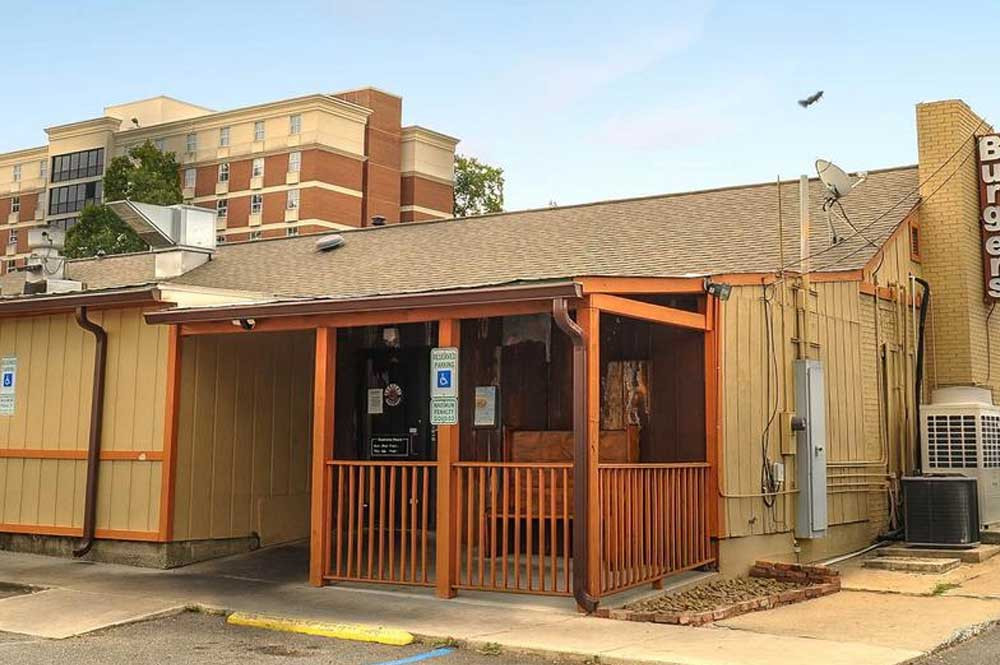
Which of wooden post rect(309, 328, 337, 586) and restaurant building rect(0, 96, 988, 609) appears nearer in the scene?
restaurant building rect(0, 96, 988, 609)

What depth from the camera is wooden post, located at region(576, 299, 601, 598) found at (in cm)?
852

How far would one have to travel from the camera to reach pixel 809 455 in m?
11.1

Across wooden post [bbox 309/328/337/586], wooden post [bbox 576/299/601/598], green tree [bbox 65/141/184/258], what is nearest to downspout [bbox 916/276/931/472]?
wooden post [bbox 576/299/601/598]

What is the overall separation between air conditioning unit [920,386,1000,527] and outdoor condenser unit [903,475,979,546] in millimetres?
623

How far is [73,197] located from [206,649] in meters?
66.1

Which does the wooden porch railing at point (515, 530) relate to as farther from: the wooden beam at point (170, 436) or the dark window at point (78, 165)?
the dark window at point (78, 165)

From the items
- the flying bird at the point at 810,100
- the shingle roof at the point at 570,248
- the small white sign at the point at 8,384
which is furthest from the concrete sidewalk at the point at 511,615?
the flying bird at the point at 810,100

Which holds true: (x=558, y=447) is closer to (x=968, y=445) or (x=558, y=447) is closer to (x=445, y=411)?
(x=445, y=411)

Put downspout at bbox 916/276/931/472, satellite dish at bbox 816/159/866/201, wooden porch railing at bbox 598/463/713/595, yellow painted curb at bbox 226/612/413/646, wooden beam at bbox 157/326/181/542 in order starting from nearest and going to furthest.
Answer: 1. yellow painted curb at bbox 226/612/413/646
2. wooden porch railing at bbox 598/463/713/595
3. wooden beam at bbox 157/326/181/542
4. satellite dish at bbox 816/159/866/201
5. downspout at bbox 916/276/931/472

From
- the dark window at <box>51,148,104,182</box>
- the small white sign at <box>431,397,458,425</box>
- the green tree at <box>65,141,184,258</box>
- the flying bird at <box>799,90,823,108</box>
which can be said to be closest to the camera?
the small white sign at <box>431,397,458,425</box>

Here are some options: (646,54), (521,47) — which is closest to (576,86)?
(646,54)

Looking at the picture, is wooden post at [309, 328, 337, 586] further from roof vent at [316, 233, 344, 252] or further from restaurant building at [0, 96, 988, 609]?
roof vent at [316, 233, 344, 252]

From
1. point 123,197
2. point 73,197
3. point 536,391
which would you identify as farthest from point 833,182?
point 73,197

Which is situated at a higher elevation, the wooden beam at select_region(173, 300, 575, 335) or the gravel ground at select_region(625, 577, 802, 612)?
the wooden beam at select_region(173, 300, 575, 335)
